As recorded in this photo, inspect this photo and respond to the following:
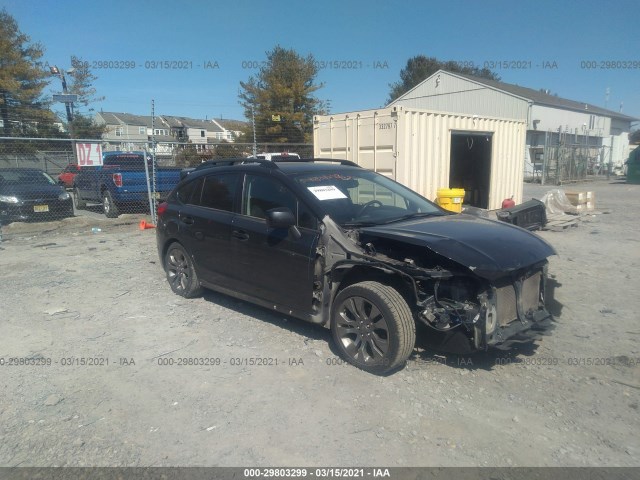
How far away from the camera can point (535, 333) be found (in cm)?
396

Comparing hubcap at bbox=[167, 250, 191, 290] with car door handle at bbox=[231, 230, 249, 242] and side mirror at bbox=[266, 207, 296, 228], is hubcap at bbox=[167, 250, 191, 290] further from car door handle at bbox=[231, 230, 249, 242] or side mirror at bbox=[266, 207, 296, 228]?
side mirror at bbox=[266, 207, 296, 228]

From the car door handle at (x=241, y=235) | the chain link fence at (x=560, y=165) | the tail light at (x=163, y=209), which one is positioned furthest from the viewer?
the chain link fence at (x=560, y=165)

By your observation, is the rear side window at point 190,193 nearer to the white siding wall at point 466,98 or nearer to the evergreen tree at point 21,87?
the evergreen tree at point 21,87

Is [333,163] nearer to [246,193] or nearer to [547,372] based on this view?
[246,193]

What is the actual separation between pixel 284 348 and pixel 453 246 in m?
1.87

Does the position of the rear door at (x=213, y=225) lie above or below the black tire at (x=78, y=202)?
above

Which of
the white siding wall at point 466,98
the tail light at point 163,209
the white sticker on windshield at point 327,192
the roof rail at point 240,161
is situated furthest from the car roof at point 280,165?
the white siding wall at point 466,98

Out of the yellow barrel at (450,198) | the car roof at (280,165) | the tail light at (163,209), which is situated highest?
the car roof at (280,165)

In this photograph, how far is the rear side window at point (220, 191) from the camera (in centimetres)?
524

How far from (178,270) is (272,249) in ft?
6.59

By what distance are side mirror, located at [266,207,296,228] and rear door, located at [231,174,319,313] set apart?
0.17 m

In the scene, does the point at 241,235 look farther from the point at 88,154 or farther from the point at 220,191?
the point at 88,154

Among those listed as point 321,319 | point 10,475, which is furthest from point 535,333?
point 10,475

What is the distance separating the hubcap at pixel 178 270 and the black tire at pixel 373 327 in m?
2.47
